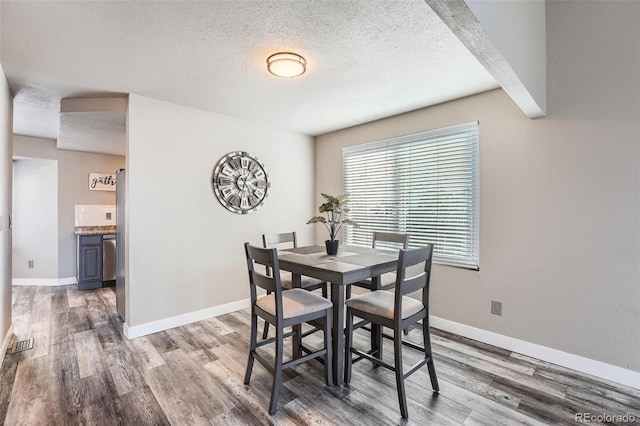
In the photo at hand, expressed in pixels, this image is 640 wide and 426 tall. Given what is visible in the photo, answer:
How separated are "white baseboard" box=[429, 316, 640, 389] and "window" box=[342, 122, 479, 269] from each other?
626 mm

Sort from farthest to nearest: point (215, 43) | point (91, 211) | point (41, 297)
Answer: point (91, 211)
point (41, 297)
point (215, 43)

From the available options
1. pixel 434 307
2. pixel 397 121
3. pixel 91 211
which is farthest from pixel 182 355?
pixel 91 211

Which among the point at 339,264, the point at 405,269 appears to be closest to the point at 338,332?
the point at 339,264

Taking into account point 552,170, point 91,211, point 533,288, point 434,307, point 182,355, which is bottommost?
point 182,355

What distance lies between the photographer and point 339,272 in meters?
1.89

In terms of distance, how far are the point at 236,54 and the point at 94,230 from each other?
4.22m

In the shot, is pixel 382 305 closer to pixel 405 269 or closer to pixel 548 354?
pixel 405 269

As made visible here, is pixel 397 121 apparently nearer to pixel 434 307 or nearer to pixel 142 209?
pixel 434 307

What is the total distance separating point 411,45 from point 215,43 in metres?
1.35

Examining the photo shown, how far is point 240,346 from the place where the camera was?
2.69 m

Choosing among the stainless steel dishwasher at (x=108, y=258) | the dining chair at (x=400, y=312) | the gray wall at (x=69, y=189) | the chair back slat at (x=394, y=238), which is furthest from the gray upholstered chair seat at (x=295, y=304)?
the gray wall at (x=69, y=189)

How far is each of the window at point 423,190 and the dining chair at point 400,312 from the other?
1.19m

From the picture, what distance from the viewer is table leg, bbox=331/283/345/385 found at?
2020mm

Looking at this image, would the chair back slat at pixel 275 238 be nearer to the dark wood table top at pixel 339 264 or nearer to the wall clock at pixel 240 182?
Result: the dark wood table top at pixel 339 264
